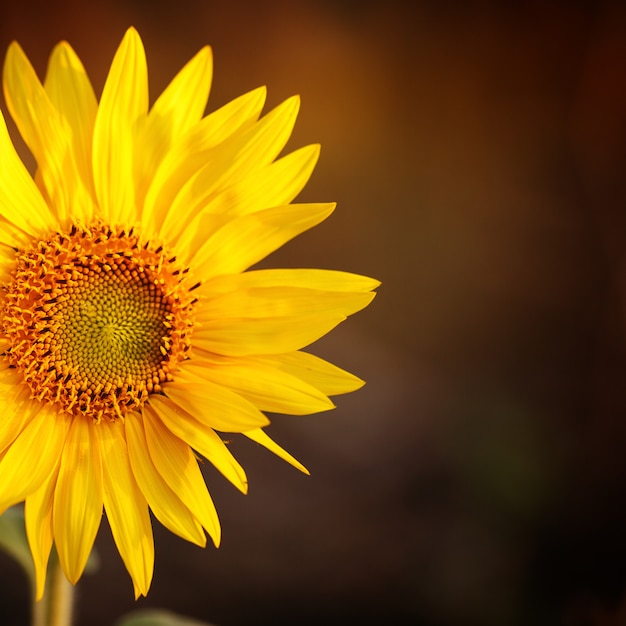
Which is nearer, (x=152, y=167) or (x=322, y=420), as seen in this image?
(x=152, y=167)

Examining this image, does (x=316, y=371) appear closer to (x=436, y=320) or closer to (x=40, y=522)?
(x=40, y=522)

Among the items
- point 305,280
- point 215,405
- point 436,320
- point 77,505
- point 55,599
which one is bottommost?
point 55,599

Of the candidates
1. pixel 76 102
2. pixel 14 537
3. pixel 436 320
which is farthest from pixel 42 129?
pixel 436 320

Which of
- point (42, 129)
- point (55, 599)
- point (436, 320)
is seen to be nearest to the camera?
point (42, 129)

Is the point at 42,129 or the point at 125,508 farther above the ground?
the point at 42,129

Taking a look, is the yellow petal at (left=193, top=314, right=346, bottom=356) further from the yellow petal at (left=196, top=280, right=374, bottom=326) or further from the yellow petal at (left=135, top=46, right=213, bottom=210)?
the yellow petal at (left=135, top=46, right=213, bottom=210)

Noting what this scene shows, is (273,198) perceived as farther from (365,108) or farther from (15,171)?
(365,108)

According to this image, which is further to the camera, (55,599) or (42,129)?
(55,599)

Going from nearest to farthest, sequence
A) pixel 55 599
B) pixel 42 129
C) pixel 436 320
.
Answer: pixel 42 129 < pixel 55 599 < pixel 436 320

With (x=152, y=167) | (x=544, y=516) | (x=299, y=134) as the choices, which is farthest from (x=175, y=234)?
(x=544, y=516)
